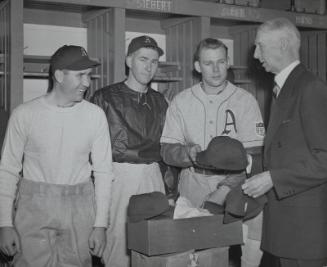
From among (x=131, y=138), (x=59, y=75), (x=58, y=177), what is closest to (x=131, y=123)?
(x=131, y=138)

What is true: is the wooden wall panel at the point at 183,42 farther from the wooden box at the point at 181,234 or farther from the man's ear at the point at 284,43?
the wooden box at the point at 181,234

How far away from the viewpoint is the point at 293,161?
1.85m

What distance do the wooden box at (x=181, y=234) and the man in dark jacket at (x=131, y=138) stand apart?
88 cm

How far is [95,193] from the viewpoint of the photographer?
229cm

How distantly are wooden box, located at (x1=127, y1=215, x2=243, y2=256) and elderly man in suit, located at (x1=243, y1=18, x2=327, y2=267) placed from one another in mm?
183

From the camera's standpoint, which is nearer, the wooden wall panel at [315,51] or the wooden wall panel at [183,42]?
the wooden wall panel at [183,42]

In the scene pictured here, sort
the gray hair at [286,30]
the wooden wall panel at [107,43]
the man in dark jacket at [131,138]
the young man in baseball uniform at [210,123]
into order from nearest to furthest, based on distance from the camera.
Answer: the gray hair at [286,30]
the young man in baseball uniform at [210,123]
the man in dark jacket at [131,138]
the wooden wall panel at [107,43]

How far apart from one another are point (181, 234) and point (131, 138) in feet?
3.49

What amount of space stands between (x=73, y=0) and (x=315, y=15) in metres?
2.24

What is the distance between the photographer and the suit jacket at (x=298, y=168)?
1.80 meters

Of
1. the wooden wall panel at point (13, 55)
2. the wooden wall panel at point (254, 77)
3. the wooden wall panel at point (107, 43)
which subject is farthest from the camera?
the wooden wall panel at point (254, 77)

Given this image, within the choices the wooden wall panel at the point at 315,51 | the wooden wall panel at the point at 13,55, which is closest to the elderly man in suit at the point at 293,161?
the wooden wall panel at the point at 13,55

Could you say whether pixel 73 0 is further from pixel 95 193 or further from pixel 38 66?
pixel 95 193

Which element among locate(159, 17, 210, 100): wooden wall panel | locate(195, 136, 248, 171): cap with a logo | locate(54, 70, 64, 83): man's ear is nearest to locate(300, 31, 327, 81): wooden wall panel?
locate(159, 17, 210, 100): wooden wall panel
